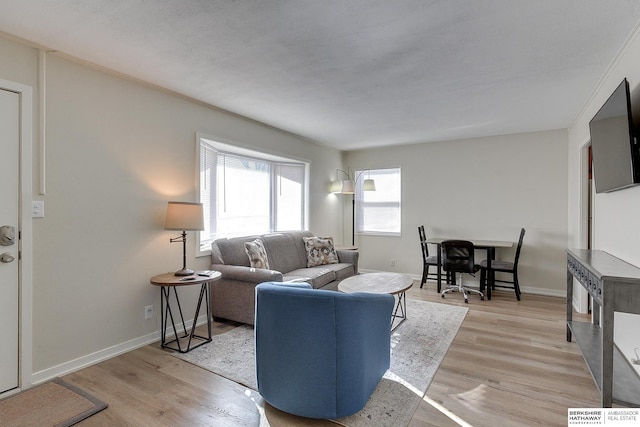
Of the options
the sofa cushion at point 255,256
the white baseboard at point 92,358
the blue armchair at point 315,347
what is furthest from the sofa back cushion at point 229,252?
the blue armchair at point 315,347

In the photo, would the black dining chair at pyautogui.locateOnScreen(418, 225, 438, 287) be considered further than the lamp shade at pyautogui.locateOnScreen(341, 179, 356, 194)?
No

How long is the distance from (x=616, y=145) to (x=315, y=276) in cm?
288

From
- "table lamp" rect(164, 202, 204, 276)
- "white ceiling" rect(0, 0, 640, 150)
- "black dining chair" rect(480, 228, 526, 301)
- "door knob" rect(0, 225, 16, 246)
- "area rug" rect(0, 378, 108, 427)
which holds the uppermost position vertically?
"white ceiling" rect(0, 0, 640, 150)

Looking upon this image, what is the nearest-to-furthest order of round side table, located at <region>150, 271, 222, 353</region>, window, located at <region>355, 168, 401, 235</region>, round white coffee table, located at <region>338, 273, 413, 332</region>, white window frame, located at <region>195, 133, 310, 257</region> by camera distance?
round side table, located at <region>150, 271, 222, 353</region> < round white coffee table, located at <region>338, 273, 413, 332</region> < white window frame, located at <region>195, 133, 310, 257</region> < window, located at <region>355, 168, 401, 235</region>

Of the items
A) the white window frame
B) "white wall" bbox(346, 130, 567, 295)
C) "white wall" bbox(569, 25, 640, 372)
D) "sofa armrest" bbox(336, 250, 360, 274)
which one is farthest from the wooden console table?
the white window frame

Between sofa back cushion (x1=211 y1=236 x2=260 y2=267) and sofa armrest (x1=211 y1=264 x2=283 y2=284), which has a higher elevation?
sofa back cushion (x1=211 y1=236 x2=260 y2=267)

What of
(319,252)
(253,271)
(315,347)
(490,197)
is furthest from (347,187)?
(315,347)

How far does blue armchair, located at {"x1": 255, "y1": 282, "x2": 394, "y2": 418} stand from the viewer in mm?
1770

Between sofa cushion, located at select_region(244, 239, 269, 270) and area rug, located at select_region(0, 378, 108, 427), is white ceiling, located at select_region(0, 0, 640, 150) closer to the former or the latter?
sofa cushion, located at select_region(244, 239, 269, 270)

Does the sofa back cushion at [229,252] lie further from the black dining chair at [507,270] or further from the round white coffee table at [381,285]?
the black dining chair at [507,270]

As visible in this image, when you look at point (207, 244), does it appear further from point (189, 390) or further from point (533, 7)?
point (533, 7)

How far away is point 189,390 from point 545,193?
16.8 ft

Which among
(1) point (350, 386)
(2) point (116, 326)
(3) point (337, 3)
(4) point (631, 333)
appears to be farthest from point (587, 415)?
(2) point (116, 326)

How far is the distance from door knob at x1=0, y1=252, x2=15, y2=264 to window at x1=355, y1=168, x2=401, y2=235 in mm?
5047
